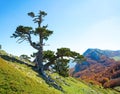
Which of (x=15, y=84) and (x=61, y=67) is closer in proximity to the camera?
(x=15, y=84)

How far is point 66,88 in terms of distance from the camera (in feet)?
216

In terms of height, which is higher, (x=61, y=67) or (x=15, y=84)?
(x=61, y=67)

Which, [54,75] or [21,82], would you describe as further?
[54,75]

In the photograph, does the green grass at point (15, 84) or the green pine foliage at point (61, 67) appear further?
the green pine foliage at point (61, 67)

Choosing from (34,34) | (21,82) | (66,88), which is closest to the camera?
Answer: (21,82)

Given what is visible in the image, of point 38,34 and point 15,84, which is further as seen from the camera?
point 38,34

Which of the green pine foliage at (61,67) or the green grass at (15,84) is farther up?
the green pine foliage at (61,67)

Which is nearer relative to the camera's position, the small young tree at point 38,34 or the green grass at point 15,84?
the green grass at point 15,84

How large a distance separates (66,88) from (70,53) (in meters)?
9.68

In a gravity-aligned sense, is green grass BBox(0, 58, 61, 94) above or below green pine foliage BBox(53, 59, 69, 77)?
below

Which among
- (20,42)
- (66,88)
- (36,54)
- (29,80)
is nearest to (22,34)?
(20,42)

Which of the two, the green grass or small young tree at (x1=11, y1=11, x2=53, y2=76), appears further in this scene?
small young tree at (x1=11, y1=11, x2=53, y2=76)

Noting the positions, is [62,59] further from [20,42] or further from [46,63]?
[20,42]

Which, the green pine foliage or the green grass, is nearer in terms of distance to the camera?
the green grass
